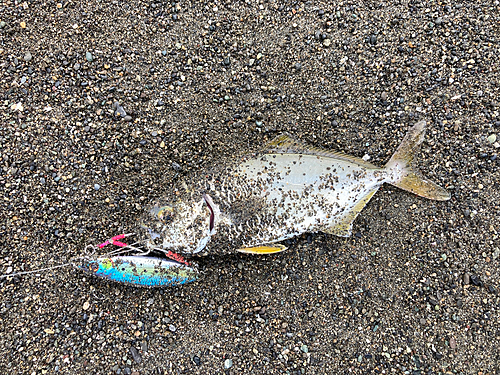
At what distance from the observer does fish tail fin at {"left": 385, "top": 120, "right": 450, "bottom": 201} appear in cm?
308

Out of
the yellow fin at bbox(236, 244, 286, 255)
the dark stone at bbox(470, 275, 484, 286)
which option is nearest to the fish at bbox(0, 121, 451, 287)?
the yellow fin at bbox(236, 244, 286, 255)

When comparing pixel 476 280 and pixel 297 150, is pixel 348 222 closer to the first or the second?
pixel 297 150

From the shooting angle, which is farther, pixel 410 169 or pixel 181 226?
pixel 410 169

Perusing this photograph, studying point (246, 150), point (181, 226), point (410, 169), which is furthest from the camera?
point (246, 150)

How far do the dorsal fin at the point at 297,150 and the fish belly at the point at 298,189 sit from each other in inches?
3.8

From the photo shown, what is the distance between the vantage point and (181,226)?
2.92 metres

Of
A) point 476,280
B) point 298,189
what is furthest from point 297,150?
point 476,280

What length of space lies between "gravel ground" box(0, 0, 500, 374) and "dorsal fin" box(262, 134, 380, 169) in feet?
0.50

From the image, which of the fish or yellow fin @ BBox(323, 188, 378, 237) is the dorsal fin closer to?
the fish

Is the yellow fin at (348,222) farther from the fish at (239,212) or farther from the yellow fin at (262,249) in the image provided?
the yellow fin at (262,249)

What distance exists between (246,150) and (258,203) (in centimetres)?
63

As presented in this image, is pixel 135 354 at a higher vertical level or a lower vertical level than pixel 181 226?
lower

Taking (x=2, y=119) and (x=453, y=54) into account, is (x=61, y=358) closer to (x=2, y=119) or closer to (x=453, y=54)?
(x=2, y=119)

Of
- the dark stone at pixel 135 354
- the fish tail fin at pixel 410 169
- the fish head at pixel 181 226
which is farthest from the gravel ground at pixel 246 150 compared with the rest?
the fish head at pixel 181 226
